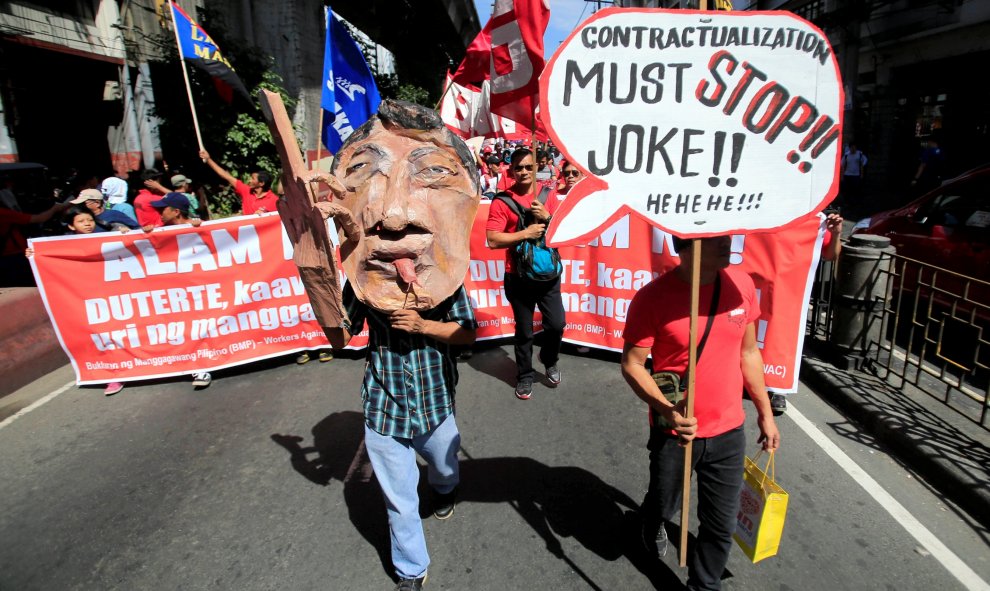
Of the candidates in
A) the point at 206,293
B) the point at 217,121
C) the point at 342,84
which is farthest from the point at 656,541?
the point at 217,121

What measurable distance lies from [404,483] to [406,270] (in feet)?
3.35

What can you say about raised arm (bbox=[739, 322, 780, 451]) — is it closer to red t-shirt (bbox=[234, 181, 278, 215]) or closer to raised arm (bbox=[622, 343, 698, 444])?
raised arm (bbox=[622, 343, 698, 444])

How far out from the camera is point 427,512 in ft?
10.9

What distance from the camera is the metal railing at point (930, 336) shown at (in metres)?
4.08

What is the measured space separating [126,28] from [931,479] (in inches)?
656

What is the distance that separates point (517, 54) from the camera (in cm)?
414

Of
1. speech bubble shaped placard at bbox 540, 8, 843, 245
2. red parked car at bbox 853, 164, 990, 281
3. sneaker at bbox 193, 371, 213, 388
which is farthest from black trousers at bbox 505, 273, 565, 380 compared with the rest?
red parked car at bbox 853, 164, 990, 281

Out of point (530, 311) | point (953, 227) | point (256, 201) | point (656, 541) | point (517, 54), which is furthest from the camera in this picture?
point (256, 201)

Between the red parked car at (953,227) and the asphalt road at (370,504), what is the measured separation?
8.58 ft

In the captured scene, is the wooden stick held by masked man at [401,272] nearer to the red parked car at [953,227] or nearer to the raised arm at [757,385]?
the raised arm at [757,385]

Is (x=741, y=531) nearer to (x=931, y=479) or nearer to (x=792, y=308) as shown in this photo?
(x=931, y=479)

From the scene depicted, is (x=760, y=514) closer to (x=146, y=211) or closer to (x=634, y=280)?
(x=634, y=280)

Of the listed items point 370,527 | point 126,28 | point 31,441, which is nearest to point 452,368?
point 370,527

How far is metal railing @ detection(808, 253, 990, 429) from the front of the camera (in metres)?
4.08
